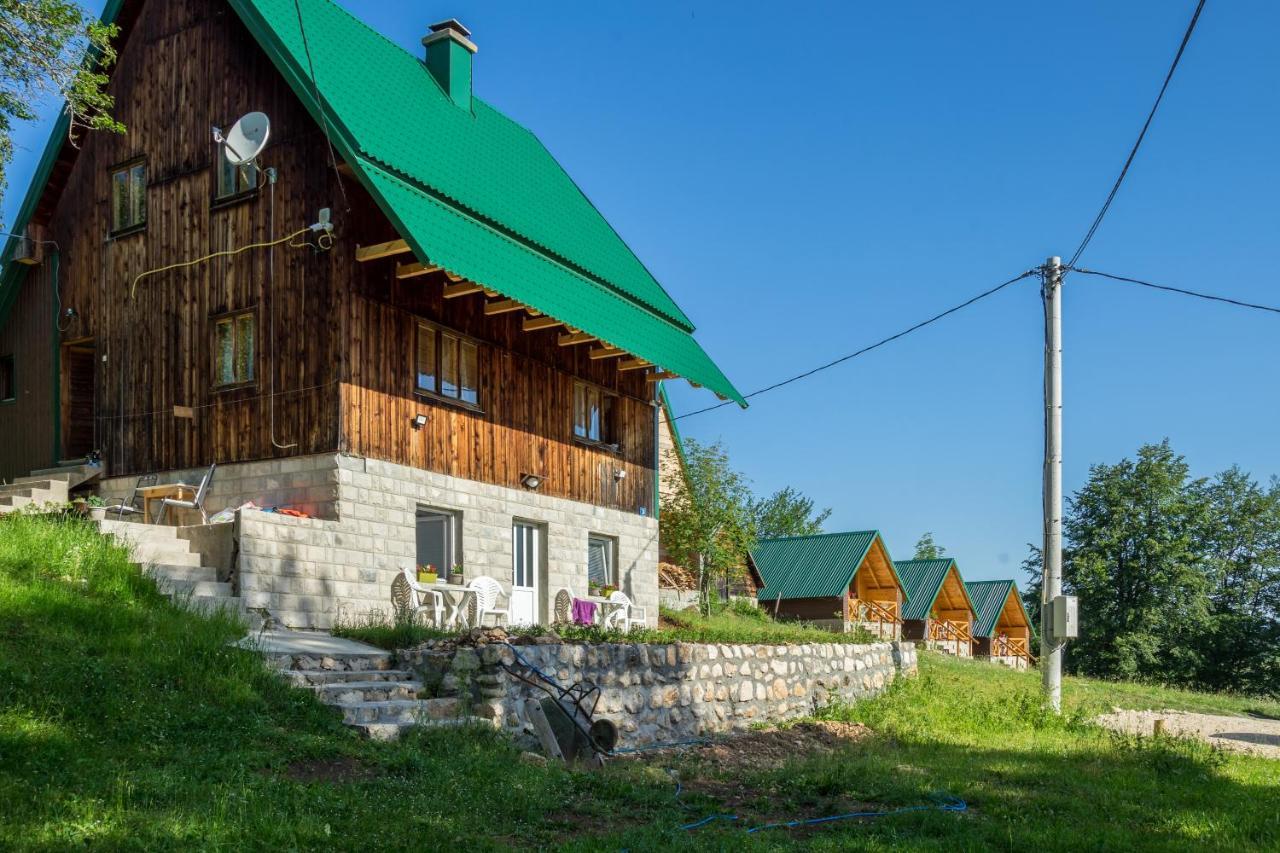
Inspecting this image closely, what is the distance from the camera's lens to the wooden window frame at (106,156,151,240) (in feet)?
61.3

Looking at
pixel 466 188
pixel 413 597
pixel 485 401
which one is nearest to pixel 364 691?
pixel 413 597

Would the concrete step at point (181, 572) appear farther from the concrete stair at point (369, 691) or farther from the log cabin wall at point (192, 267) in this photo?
the log cabin wall at point (192, 267)

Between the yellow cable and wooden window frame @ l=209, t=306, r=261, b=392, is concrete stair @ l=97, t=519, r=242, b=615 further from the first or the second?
the yellow cable

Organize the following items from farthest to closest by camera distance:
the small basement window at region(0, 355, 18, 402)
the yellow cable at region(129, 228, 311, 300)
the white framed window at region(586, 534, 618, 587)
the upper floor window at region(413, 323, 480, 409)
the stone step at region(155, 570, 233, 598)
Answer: the white framed window at region(586, 534, 618, 587)
the small basement window at region(0, 355, 18, 402)
the upper floor window at region(413, 323, 480, 409)
the yellow cable at region(129, 228, 311, 300)
the stone step at region(155, 570, 233, 598)

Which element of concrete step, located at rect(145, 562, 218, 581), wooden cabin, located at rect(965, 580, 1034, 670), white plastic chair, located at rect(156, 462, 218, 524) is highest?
white plastic chair, located at rect(156, 462, 218, 524)

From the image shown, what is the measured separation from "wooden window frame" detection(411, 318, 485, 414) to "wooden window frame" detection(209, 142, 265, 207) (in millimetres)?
3013

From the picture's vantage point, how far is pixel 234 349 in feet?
57.2

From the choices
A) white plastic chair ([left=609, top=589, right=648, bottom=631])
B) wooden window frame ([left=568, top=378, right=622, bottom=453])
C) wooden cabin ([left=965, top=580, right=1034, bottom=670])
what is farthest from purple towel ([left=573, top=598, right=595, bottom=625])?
wooden cabin ([left=965, top=580, right=1034, bottom=670])

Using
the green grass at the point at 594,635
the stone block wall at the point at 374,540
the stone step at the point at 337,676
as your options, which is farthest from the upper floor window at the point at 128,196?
the stone step at the point at 337,676

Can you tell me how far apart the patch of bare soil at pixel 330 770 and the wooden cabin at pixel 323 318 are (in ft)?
18.3

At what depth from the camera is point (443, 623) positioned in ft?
52.1

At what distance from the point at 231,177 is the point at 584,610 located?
339 inches

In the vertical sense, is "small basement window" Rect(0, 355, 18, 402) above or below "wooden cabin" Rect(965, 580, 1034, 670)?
above

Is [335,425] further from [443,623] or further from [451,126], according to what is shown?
[451,126]
